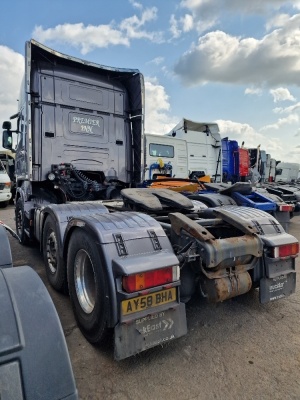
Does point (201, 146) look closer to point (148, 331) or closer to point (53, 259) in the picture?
point (53, 259)

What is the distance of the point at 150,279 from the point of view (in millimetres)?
1998

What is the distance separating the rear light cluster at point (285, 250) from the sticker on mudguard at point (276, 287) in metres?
0.21

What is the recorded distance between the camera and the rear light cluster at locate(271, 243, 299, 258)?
2637 millimetres

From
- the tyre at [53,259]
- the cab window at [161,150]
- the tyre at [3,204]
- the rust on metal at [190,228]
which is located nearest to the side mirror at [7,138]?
the tyre at [53,259]

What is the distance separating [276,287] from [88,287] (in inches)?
68.2

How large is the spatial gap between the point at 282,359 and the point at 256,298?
1.03 metres

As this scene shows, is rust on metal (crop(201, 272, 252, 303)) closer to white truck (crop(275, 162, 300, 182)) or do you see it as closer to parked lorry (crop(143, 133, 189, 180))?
parked lorry (crop(143, 133, 189, 180))

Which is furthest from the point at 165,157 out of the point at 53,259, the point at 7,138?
the point at 53,259

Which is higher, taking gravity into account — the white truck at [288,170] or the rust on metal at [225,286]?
the white truck at [288,170]

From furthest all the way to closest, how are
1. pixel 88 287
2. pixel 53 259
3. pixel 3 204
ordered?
pixel 3 204 < pixel 53 259 < pixel 88 287

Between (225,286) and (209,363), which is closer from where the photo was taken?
(209,363)

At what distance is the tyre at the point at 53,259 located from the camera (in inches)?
125

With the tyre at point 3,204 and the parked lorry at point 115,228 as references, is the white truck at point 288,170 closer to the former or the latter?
the tyre at point 3,204

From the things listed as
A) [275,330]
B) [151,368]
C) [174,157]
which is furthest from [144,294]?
[174,157]
